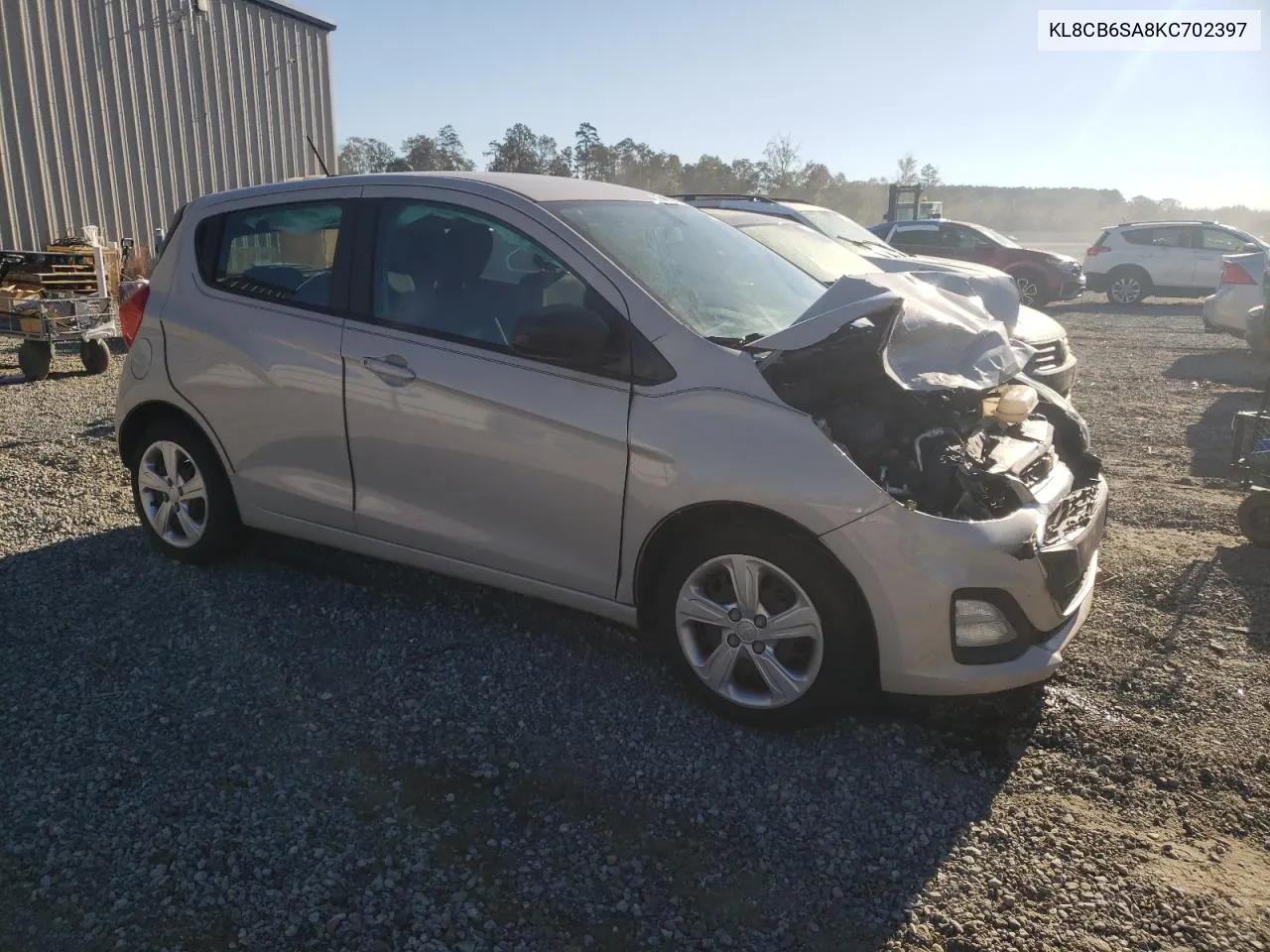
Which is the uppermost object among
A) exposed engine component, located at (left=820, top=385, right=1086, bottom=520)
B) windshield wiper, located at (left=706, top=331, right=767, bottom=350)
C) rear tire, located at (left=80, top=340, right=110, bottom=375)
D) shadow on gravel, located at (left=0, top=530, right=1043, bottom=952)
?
windshield wiper, located at (left=706, top=331, right=767, bottom=350)

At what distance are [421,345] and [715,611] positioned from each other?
1.55 metres

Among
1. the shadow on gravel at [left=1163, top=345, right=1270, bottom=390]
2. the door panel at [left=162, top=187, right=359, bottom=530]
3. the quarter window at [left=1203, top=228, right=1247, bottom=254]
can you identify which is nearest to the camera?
the door panel at [left=162, top=187, right=359, bottom=530]

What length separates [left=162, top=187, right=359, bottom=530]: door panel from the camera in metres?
4.06

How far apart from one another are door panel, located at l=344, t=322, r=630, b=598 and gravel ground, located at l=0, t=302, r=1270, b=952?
482 millimetres

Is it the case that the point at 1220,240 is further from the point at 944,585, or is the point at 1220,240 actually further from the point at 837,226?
the point at 944,585

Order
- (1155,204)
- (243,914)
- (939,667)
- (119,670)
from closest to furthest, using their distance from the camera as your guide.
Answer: (243,914)
(939,667)
(119,670)
(1155,204)

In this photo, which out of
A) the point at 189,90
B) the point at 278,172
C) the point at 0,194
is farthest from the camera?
the point at 278,172

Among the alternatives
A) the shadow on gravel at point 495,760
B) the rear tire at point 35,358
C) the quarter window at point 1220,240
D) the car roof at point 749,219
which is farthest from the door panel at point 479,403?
the quarter window at point 1220,240

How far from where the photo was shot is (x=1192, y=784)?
3.14 m

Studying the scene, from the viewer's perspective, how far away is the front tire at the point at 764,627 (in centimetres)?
316

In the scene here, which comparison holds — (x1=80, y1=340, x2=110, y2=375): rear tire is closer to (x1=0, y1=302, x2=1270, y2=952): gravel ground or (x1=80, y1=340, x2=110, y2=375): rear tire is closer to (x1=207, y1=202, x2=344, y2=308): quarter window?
(x1=0, y1=302, x2=1270, y2=952): gravel ground

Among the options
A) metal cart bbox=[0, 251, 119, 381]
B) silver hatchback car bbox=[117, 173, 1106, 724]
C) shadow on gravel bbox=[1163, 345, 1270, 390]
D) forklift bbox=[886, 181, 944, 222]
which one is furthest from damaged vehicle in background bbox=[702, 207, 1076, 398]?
forklift bbox=[886, 181, 944, 222]

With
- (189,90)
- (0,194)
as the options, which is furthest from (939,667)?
(189,90)

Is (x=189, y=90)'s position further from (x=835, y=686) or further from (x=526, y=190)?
(x=835, y=686)
